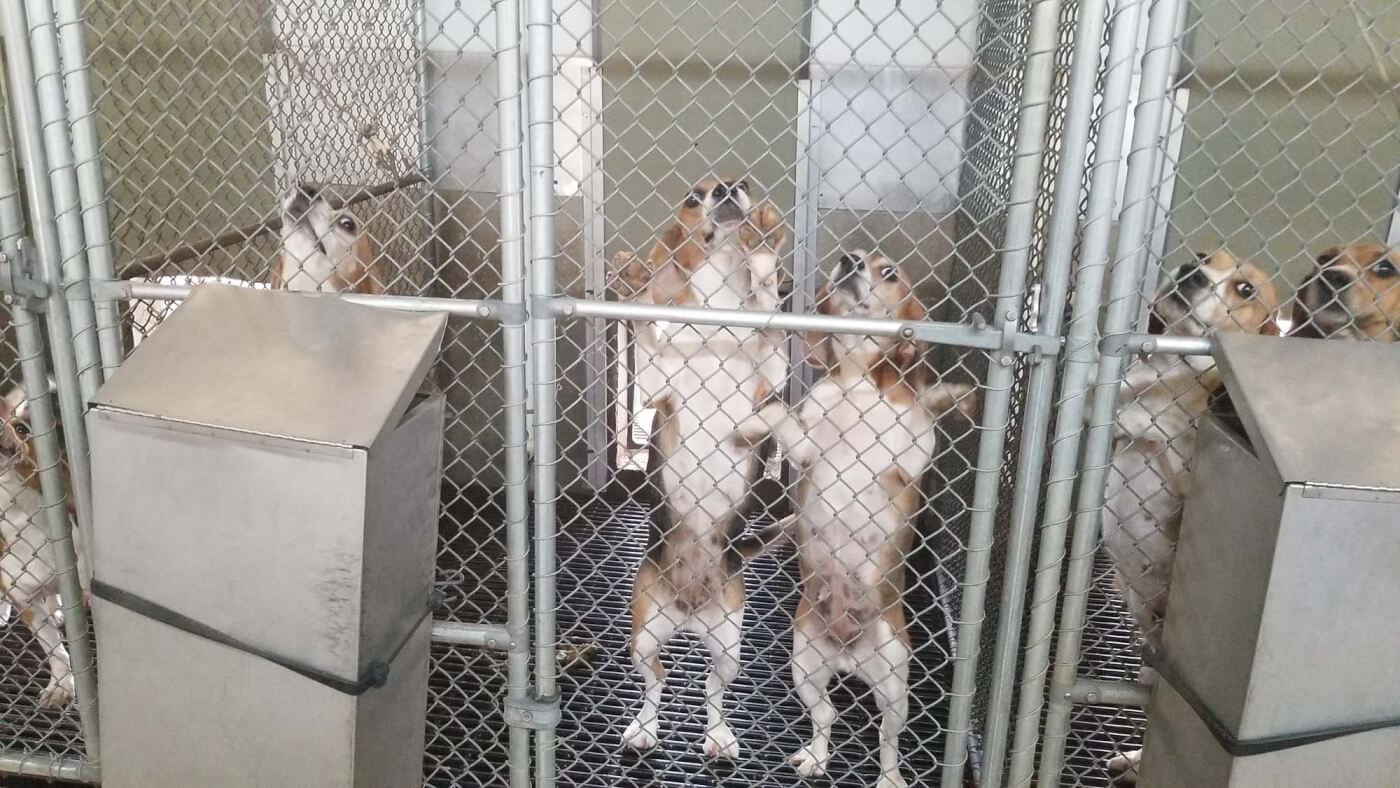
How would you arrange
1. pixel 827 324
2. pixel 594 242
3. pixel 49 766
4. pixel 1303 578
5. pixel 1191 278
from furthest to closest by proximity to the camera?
pixel 594 242, pixel 1191 278, pixel 49 766, pixel 827 324, pixel 1303 578

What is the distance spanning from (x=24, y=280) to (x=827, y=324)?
62.4 inches

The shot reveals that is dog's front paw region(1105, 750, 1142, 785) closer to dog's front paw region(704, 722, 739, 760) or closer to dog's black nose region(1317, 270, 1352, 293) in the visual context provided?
dog's front paw region(704, 722, 739, 760)

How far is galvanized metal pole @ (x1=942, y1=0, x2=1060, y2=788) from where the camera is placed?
1542 millimetres

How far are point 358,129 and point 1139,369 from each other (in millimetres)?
3085

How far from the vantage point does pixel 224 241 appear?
8.54ft

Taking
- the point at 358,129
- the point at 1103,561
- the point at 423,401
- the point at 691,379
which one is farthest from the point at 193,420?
the point at 1103,561

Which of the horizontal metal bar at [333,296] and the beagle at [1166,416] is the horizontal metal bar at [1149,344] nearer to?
the beagle at [1166,416]

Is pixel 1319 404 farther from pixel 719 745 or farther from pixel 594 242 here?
pixel 594 242

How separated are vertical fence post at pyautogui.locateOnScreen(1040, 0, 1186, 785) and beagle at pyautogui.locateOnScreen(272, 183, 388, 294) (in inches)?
78.3

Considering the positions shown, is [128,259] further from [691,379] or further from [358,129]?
[691,379]

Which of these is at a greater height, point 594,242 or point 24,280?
point 594,242

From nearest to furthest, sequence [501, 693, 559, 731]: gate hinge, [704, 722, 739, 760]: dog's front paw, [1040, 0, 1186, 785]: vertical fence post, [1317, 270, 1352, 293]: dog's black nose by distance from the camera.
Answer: [1040, 0, 1186, 785]: vertical fence post < [501, 693, 559, 731]: gate hinge < [1317, 270, 1352, 293]: dog's black nose < [704, 722, 739, 760]: dog's front paw

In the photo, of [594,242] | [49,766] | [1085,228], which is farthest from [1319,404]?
[594,242]

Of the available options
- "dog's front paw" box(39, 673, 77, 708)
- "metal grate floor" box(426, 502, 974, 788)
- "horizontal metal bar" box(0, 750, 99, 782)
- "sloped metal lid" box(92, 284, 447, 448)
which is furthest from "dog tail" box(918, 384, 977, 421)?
"dog's front paw" box(39, 673, 77, 708)
